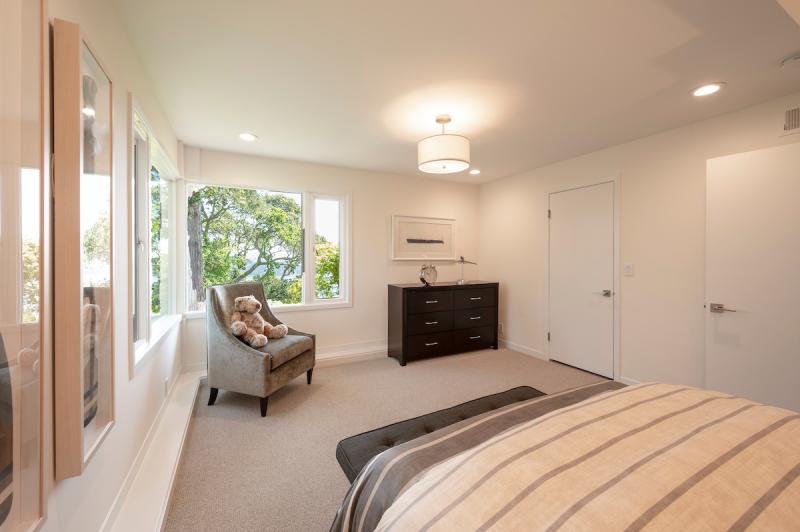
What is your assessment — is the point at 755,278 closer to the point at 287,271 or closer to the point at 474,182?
the point at 474,182

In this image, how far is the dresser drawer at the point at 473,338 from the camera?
412cm

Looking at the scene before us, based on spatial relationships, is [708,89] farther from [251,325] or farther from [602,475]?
[251,325]

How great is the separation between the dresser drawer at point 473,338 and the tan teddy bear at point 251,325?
2.15 metres

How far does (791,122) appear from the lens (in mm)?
2207

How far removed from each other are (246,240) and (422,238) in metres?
2.23

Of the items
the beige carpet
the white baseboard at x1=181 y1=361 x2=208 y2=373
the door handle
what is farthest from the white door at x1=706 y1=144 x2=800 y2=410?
the white baseboard at x1=181 y1=361 x2=208 y2=373

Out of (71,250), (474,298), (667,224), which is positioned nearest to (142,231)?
(71,250)

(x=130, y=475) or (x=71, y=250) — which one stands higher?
(x=71, y=250)

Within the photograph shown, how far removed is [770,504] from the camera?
713 mm

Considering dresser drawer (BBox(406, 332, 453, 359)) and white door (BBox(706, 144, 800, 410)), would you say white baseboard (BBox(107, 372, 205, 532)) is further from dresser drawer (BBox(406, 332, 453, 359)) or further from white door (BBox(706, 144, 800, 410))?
white door (BBox(706, 144, 800, 410))

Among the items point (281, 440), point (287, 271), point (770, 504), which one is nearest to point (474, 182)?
point (287, 271)

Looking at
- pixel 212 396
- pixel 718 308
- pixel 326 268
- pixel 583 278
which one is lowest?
pixel 212 396

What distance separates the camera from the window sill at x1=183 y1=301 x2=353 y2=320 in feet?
10.8

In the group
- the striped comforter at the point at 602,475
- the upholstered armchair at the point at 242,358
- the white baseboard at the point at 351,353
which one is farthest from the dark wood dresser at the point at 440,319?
the striped comforter at the point at 602,475
